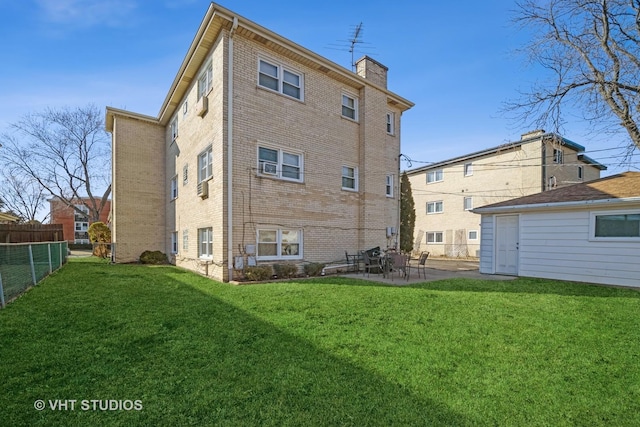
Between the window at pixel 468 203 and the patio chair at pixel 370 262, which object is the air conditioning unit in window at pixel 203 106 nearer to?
the patio chair at pixel 370 262

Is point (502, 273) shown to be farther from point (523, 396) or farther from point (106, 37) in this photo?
point (106, 37)

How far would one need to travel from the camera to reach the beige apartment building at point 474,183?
2111 centimetres

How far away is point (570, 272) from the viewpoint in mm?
10750

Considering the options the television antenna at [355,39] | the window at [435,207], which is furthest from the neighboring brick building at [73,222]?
the television antenna at [355,39]

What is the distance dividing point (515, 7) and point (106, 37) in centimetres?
1351

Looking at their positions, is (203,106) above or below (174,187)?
above

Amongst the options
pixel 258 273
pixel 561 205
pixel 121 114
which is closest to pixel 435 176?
pixel 561 205

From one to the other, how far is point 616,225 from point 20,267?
1690 cm

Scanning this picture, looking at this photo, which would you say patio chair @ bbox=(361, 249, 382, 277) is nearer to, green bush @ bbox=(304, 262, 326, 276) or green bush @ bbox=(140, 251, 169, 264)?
green bush @ bbox=(304, 262, 326, 276)

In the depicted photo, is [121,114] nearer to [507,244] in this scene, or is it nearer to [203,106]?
[203,106]

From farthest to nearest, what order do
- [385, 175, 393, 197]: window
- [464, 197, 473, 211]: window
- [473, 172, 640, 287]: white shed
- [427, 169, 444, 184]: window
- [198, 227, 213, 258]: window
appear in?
[427, 169, 444, 184]: window → [464, 197, 473, 211]: window → [385, 175, 393, 197]: window → [198, 227, 213, 258]: window → [473, 172, 640, 287]: white shed

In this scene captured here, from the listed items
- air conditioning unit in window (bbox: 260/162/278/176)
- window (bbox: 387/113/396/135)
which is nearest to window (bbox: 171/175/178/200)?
air conditioning unit in window (bbox: 260/162/278/176)

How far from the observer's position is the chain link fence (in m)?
6.55

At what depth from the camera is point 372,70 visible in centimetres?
1480
